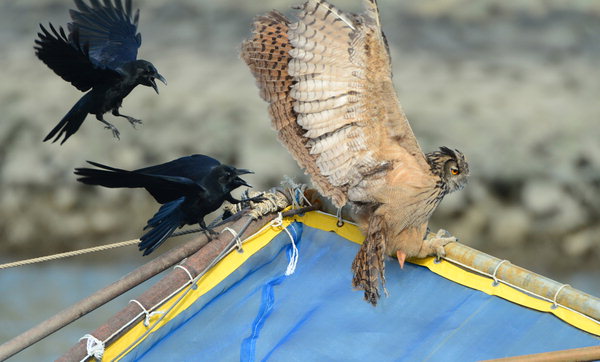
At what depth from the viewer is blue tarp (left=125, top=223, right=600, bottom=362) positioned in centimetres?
301

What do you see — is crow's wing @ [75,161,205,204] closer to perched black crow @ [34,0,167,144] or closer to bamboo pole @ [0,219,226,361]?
bamboo pole @ [0,219,226,361]

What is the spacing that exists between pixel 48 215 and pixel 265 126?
2040 millimetres

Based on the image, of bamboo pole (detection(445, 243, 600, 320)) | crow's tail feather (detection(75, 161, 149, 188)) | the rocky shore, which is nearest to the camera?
crow's tail feather (detection(75, 161, 149, 188))

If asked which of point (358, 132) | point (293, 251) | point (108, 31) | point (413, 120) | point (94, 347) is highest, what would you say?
point (413, 120)

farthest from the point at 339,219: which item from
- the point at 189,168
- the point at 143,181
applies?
the point at 143,181

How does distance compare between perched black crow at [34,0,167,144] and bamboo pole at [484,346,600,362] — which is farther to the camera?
perched black crow at [34,0,167,144]

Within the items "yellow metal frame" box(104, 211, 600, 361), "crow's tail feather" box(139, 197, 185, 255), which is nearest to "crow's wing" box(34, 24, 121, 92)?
"crow's tail feather" box(139, 197, 185, 255)

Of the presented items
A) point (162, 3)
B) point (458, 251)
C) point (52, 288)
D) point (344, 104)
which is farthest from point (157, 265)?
point (162, 3)

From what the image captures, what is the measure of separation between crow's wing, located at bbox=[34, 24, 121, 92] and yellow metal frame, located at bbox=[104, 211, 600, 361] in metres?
0.81

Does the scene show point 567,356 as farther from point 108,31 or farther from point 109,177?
point 108,31

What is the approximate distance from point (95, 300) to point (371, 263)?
99 centimetres

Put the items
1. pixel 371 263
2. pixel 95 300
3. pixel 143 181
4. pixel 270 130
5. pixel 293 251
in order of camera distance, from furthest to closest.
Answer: pixel 270 130, pixel 293 251, pixel 371 263, pixel 95 300, pixel 143 181

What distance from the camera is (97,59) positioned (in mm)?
3645

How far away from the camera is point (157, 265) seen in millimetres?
3254
